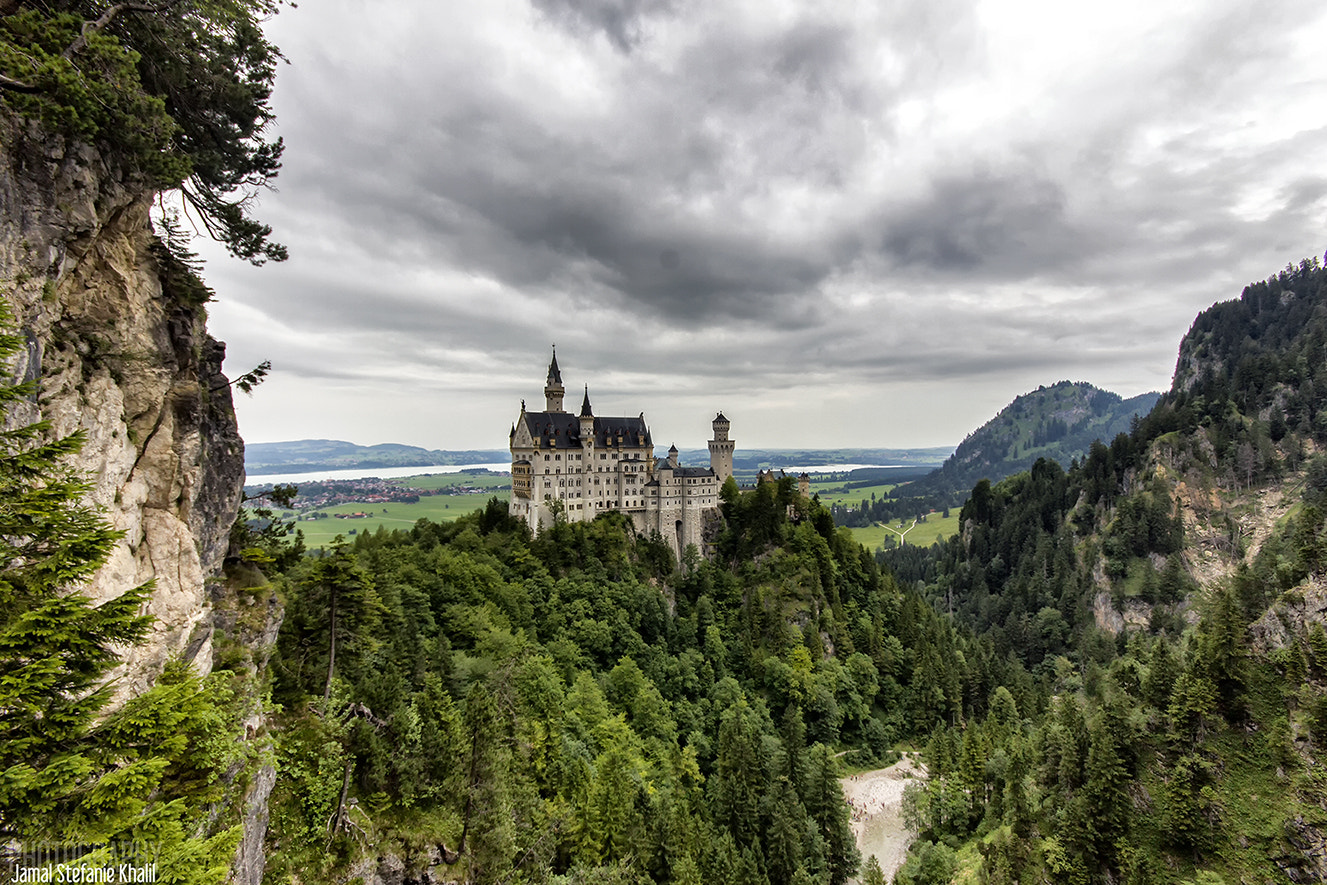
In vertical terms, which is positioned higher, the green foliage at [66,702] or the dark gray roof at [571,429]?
the dark gray roof at [571,429]

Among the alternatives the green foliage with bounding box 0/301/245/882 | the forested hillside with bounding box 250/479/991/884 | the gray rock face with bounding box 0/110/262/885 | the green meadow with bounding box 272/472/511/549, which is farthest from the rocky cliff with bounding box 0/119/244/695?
the green meadow with bounding box 272/472/511/549

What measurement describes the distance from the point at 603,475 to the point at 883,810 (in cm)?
4956

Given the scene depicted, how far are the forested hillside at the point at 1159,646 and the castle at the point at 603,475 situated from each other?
1608 inches

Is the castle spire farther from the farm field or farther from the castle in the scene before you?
the farm field

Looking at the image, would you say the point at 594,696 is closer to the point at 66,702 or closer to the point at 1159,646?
the point at 66,702

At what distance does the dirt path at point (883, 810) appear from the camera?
50.7m

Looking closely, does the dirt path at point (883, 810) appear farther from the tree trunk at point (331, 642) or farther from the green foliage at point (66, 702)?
the green foliage at point (66, 702)

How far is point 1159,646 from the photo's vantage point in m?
44.9

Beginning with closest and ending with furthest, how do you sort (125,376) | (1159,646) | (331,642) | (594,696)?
(125,376) → (331,642) → (1159,646) → (594,696)

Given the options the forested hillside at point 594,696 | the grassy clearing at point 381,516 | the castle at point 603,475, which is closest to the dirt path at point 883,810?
the forested hillside at point 594,696

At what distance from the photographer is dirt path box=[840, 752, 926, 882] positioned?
50.7 meters

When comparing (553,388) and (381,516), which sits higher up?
(553,388)

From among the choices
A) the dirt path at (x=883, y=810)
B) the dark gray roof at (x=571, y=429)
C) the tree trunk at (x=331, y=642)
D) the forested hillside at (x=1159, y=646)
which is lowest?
the dirt path at (x=883, y=810)

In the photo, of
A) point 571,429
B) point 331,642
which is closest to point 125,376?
point 331,642
